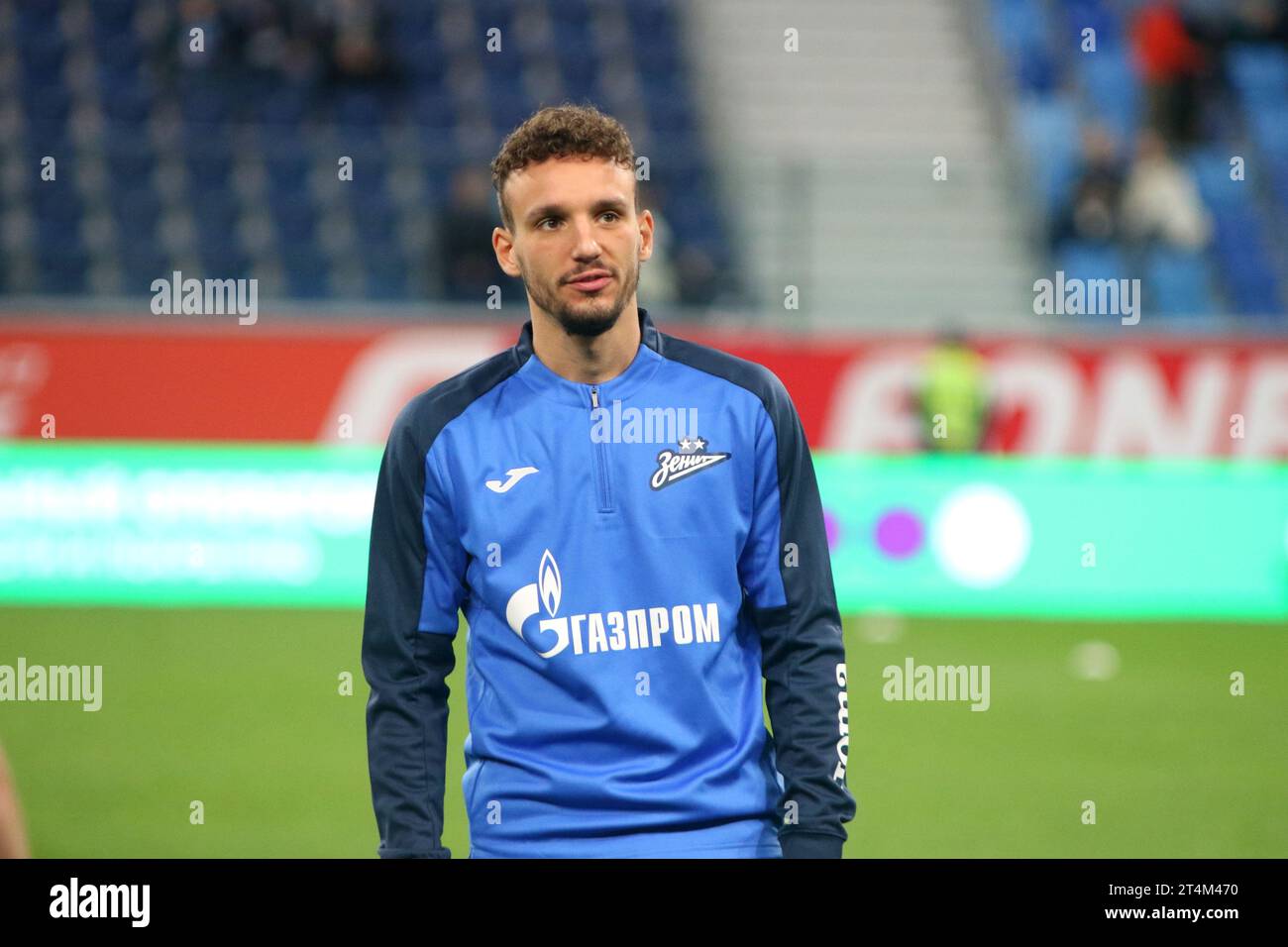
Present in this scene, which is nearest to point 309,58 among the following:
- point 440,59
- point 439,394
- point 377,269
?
point 440,59

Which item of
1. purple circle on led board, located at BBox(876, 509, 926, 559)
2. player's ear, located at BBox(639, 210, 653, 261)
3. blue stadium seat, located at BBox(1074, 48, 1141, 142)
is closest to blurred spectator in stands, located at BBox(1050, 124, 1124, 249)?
blue stadium seat, located at BBox(1074, 48, 1141, 142)

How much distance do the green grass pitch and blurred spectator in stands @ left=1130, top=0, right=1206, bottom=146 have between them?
6.59m

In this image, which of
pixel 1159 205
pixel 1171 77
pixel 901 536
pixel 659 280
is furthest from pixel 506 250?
pixel 1171 77

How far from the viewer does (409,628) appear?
328cm

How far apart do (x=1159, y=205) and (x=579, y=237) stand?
43.3ft

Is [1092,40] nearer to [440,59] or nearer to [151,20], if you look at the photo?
[440,59]

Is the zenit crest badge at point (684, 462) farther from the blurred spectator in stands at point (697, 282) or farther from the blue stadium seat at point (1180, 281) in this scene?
the blue stadium seat at point (1180, 281)

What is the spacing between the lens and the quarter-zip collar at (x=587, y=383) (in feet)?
11.0

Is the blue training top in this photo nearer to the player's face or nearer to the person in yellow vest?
the player's face

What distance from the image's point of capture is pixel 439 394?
11.1ft

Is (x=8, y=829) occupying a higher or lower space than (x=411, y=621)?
lower

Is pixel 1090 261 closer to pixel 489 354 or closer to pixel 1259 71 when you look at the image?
pixel 1259 71
